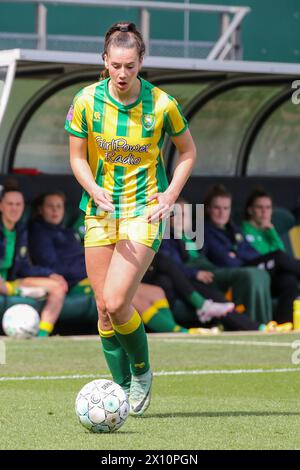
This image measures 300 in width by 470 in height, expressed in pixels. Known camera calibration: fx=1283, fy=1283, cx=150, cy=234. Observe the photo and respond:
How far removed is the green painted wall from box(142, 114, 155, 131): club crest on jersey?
8399 millimetres

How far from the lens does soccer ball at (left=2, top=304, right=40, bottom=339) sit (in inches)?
477

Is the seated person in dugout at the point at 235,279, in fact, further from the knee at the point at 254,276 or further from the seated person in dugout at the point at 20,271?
the seated person in dugout at the point at 20,271

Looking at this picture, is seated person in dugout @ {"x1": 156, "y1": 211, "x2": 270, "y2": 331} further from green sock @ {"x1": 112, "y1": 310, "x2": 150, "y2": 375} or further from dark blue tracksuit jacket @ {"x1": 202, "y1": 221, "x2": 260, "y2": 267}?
green sock @ {"x1": 112, "y1": 310, "x2": 150, "y2": 375}

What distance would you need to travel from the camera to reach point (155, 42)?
14.0m

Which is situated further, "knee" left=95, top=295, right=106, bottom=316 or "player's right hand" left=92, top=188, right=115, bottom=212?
"knee" left=95, top=295, right=106, bottom=316

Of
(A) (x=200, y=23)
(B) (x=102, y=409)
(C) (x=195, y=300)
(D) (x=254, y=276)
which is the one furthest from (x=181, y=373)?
(A) (x=200, y=23)

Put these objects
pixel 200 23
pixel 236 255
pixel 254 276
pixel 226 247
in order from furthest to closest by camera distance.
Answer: pixel 200 23, pixel 236 255, pixel 226 247, pixel 254 276

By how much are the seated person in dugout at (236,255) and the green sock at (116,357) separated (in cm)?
679

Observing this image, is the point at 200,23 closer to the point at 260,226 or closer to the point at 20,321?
the point at 260,226

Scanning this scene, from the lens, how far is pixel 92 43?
13602mm

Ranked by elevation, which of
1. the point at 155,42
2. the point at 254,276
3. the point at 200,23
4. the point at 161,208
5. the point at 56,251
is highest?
the point at 200,23

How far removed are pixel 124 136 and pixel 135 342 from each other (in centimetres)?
112

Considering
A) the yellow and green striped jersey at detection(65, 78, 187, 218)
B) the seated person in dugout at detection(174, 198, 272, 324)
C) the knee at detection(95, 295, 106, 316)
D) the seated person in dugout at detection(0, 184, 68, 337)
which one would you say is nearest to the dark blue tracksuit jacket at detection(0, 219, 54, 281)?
the seated person in dugout at detection(0, 184, 68, 337)

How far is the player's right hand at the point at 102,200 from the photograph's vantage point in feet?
21.9
